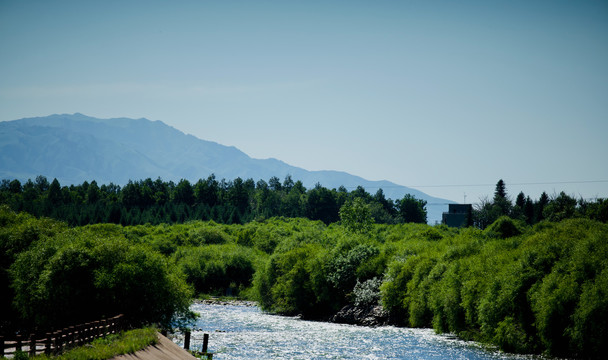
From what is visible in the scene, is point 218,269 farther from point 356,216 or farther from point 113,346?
point 113,346

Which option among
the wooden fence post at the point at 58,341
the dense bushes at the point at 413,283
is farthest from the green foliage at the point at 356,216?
the wooden fence post at the point at 58,341

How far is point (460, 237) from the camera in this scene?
92812 millimetres

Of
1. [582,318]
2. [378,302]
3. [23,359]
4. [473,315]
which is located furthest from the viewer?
[378,302]

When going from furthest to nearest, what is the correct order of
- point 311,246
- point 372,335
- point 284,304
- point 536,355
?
point 311,246, point 284,304, point 372,335, point 536,355

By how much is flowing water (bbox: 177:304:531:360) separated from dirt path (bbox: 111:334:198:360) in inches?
331

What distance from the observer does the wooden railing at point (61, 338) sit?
35.3 meters

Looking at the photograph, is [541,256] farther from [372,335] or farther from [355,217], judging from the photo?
[355,217]

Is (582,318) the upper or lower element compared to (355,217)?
lower

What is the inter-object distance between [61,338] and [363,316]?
2314 inches

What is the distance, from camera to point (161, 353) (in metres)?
44.5

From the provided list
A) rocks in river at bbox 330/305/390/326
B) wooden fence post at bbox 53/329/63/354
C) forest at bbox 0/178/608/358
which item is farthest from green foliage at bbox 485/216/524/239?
wooden fence post at bbox 53/329/63/354

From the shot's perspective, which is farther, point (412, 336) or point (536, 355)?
point (412, 336)

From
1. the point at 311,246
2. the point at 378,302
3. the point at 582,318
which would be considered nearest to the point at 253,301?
the point at 311,246

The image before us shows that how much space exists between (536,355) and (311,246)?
56.2 m
